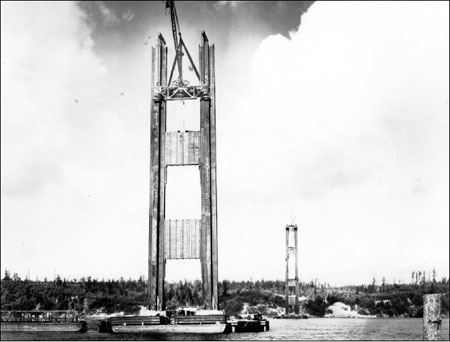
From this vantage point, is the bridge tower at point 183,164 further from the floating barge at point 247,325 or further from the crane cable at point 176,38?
the floating barge at point 247,325

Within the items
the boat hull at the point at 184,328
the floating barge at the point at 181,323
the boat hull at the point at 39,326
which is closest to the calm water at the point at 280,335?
the boat hull at the point at 184,328

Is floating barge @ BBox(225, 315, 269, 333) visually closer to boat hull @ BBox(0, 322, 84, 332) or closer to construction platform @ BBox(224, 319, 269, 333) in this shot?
construction platform @ BBox(224, 319, 269, 333)

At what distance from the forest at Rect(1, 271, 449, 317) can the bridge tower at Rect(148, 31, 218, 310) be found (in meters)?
48.6

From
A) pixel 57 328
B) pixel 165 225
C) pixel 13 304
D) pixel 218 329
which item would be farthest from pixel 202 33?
pixel 13 304

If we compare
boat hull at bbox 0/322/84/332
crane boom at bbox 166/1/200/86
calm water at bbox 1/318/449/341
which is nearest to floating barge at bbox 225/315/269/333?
calm water at bbox 1/318/449/341

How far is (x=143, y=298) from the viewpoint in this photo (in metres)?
123

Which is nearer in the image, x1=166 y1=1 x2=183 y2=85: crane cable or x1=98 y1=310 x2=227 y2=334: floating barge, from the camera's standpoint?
x1=98 y1=310 x2=227 y2=334: floating barge

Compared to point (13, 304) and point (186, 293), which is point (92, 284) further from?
point (13, 304)

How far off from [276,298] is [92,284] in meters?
47.2

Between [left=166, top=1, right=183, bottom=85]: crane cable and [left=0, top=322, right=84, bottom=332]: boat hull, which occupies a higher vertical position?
[left=166, top=1, right=183, bottom=85]: crane cable

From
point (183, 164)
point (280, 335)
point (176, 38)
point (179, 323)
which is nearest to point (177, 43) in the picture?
point (176, 38)

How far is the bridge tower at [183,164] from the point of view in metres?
39.3

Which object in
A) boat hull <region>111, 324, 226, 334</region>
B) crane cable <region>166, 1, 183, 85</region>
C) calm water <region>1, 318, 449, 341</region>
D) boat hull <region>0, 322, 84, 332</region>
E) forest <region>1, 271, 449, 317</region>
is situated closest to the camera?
boat hull <region>111, 324, 226, 334</region>

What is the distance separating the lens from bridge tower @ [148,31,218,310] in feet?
129
